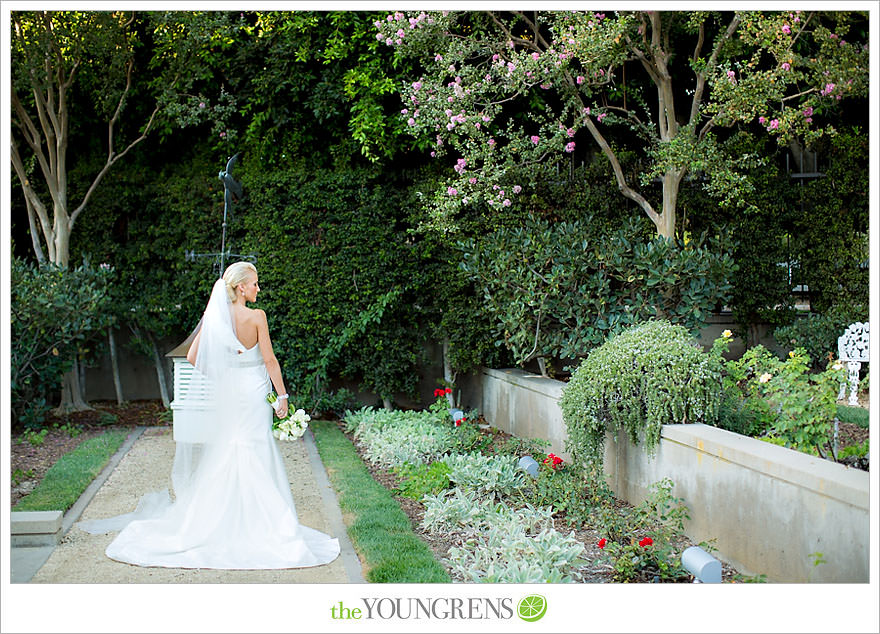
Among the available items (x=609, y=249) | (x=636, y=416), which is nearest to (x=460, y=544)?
(x=636, y=416)

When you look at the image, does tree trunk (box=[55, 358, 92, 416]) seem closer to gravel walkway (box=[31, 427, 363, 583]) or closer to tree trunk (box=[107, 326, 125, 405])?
tree trunk (box=[107, 326, 125, 405])

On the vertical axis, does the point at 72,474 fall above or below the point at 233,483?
below

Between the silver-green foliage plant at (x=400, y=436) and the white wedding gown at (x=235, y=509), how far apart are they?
81.7 inches

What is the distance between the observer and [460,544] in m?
4.79

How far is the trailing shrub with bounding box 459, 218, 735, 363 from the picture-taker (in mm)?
7250

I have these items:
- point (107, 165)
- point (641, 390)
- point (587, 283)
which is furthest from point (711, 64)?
point (107, 165)

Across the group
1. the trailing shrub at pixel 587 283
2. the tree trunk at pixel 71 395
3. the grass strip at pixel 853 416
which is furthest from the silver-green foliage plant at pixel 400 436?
the grass strip at pixel 853 416

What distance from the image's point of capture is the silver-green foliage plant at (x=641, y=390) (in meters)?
5.09

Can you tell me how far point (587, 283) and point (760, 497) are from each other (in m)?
3.63

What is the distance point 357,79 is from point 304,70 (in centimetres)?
88

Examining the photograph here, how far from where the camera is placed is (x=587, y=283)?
7.50 metres

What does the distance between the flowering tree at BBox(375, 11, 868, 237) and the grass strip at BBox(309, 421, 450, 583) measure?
9.62 ft

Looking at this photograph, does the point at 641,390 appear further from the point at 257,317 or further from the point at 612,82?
the point at 612,82

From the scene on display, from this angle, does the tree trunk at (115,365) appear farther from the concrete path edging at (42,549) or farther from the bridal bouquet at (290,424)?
the bridal bouquet at (290,424)
